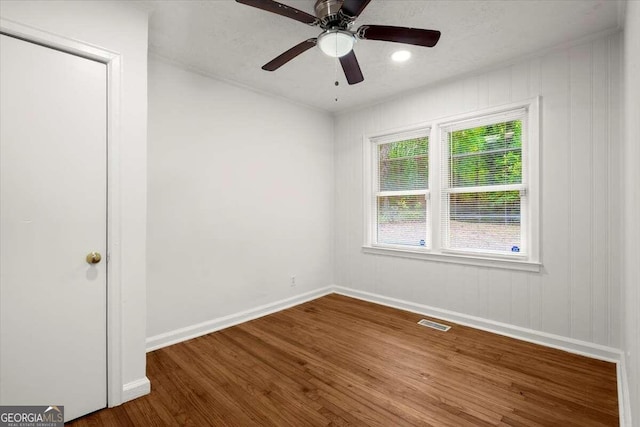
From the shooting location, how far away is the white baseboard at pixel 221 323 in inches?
107

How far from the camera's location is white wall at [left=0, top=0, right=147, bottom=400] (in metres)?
1.92

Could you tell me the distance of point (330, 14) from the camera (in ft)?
6.18

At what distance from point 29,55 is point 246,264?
7.95 feet

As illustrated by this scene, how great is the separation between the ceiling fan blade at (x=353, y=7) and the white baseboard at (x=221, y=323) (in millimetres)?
2972

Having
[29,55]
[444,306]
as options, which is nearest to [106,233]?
[29,55]

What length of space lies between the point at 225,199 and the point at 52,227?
5.24 feet

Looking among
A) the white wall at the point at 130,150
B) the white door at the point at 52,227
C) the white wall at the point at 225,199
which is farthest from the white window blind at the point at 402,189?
the white door at the point at 52,227

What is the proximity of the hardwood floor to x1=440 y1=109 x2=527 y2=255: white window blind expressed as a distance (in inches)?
38.2

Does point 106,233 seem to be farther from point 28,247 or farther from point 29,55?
point 29,55

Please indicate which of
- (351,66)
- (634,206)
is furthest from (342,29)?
(634,206)

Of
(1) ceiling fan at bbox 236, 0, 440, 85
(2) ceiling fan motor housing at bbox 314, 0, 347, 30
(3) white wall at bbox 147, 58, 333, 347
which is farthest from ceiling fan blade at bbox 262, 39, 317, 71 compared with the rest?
(3) white wall at bbox 147, 58, 333, 347

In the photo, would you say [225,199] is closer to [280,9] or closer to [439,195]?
[280,9]

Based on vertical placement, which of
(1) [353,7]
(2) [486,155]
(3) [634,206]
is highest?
(1) [353,7]

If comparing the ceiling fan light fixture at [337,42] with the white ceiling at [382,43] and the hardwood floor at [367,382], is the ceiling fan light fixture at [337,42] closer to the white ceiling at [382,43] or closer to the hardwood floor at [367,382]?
the white ceiling at [382,43]
